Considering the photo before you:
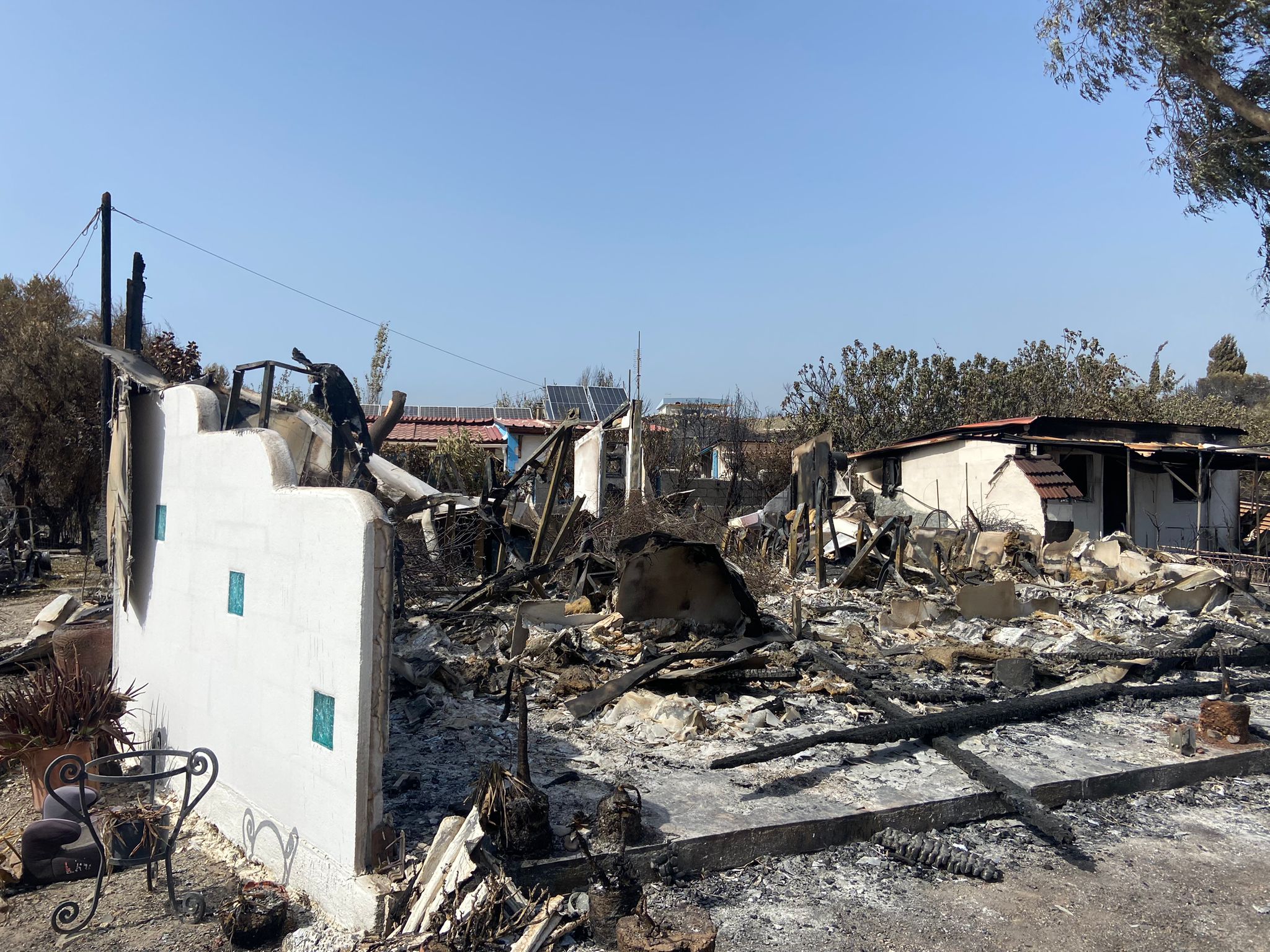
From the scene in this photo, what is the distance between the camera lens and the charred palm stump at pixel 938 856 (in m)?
4.42

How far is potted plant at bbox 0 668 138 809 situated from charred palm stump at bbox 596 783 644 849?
332cm

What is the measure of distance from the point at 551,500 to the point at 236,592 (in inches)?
310

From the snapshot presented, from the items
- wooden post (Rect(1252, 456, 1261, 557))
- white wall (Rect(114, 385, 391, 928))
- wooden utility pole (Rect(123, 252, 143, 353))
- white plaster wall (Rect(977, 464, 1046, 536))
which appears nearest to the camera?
white wall (Rect(114, 385, 391, 928))

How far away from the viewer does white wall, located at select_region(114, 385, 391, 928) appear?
12.0 feet

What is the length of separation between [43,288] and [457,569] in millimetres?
14551

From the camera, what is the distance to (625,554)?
871 cm

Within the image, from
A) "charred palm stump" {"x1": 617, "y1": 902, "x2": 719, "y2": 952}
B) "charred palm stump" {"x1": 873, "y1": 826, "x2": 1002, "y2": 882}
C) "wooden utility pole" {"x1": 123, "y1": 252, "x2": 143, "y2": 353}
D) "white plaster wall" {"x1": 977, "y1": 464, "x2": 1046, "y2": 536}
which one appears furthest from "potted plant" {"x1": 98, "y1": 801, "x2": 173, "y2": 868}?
"white plaster wall" {"x1": 977, "y1": 464, "x2": 1046, "y2": 536}

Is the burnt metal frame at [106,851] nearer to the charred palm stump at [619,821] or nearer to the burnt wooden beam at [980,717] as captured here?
the charred palm stump at [619,821]

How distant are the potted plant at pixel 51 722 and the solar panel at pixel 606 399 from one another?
75.9 feet

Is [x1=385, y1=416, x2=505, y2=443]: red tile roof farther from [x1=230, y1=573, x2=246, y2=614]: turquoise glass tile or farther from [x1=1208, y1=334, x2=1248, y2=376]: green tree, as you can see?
[x1=1208, y1=334, x2=1248, y2=376]: green tree

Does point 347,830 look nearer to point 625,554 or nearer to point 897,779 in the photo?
point 897,779

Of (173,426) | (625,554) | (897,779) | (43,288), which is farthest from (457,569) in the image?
(43,288)

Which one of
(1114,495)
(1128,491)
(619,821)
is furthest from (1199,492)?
(619,821)

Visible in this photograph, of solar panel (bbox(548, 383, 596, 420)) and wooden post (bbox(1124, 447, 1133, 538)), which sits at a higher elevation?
solar panel (bbox(548, 383, 596, 420))
